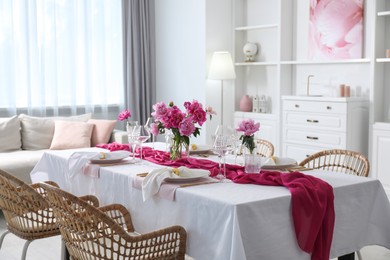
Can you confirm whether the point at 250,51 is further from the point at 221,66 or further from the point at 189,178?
the point at 189,178

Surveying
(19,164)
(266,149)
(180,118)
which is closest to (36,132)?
(19,164)

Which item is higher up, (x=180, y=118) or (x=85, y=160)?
(x=180, y=118)

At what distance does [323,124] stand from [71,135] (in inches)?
102

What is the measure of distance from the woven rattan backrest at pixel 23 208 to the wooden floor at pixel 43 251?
0.88m

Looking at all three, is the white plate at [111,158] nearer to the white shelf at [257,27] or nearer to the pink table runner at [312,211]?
the pink table runner at [312,211]

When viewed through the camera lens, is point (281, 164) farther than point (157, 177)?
Yes

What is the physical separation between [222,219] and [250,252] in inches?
7.1

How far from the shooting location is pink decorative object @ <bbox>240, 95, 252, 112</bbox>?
6598 mm

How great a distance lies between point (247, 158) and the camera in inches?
117

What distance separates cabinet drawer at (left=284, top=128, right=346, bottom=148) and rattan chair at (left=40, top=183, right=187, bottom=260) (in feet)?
10.0

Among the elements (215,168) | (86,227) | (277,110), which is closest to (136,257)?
(86,227)

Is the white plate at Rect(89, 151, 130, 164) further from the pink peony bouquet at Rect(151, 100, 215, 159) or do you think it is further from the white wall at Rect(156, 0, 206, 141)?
the white wall at Rect(156, 0, 206, 141)

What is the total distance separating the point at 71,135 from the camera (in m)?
5.94

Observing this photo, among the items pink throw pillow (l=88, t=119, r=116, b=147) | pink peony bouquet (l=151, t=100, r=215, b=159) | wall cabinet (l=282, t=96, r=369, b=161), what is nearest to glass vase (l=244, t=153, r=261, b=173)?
pink peony bouquet (l=151, t=100, r=215, b=159)
